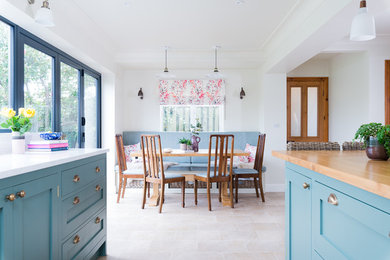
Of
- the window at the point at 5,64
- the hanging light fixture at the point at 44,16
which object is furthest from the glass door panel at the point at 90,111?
the hanging light fixture at the point at 44,16

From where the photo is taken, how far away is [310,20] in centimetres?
270

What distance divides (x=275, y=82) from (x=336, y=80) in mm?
1446

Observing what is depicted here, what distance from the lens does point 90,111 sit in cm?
414

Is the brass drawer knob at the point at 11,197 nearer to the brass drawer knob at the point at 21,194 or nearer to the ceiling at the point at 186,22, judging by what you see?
the brass drawer knob at the point at 21,194

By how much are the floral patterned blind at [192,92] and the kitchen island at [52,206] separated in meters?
3.03

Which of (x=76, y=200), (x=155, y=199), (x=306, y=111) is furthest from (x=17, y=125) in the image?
(x=306, y=111)

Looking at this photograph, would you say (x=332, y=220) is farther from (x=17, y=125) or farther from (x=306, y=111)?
(x=306, y=111)

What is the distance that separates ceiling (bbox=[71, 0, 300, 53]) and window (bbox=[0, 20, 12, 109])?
898mm

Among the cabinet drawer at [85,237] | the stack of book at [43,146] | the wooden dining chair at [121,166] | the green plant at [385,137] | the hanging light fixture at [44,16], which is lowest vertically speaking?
the cabinet drawer at [85,237]

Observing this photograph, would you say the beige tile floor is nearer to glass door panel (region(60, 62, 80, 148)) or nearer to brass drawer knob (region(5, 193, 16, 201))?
glass door panel (region(60, 62, 80, 148))

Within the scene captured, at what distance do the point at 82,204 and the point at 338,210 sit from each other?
1.55 metres

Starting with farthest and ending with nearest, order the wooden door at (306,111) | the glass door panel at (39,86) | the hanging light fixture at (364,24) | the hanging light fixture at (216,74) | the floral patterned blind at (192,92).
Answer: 1. the wooden door at (306,111)
2. the floral patterned blind at (192,92)
3. the hanging light fixture at (216,74)
4. the glass door panel at (39,86)
5. the hanging light fixture at (364,24)

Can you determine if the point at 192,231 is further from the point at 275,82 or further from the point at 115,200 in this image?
the point at 275,82

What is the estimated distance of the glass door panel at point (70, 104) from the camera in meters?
3.22
